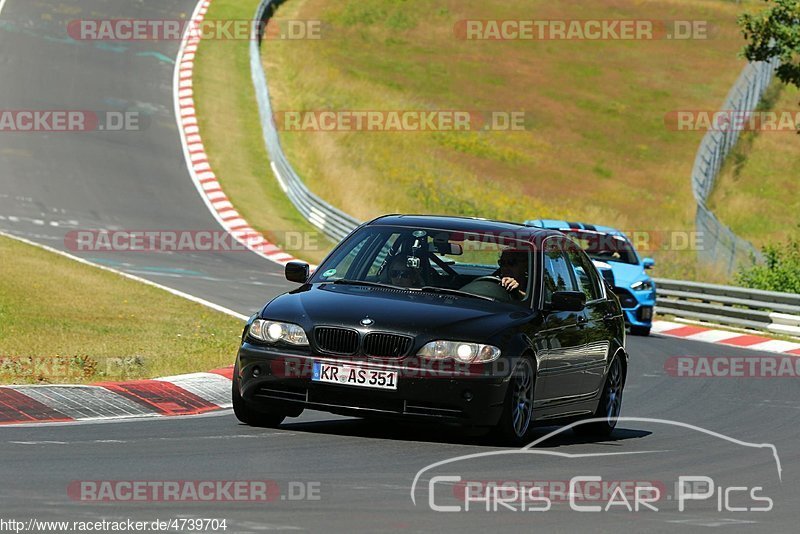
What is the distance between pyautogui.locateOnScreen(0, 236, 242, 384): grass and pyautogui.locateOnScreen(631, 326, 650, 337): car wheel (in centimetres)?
706

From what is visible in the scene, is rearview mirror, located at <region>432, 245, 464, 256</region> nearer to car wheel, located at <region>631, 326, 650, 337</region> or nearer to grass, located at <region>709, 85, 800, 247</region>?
car wheel, located at <region>631, 326, 650, 337</region>

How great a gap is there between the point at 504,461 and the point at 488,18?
195ft

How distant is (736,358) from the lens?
20812 mm

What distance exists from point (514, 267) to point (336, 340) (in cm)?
171

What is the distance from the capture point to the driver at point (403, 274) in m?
10.6

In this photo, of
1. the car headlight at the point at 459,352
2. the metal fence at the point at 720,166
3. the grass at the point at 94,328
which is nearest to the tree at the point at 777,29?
the metal fence at the point at 720,166

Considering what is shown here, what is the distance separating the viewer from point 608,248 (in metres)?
24.3

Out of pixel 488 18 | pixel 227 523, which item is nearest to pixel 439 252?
pixel 227 523

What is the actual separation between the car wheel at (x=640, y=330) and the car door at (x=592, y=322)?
1163cm

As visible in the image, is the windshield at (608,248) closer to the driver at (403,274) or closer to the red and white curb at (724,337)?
the red and white curb at (724,337)

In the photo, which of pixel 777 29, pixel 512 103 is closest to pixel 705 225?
pixel 777 29

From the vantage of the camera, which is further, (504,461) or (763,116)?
(763,116)

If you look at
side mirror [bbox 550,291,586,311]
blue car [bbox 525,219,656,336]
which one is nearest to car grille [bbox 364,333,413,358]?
side mirror [bbox 550,291,586,311]

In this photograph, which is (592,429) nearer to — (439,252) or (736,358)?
(439,252)
